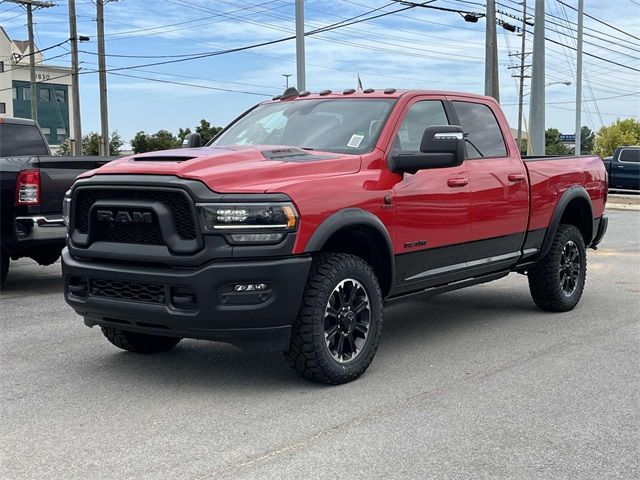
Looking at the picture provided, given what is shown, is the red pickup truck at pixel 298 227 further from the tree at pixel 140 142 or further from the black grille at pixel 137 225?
the tree at pixel 140 142

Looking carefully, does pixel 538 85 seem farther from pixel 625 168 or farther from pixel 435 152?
pixel 435 152

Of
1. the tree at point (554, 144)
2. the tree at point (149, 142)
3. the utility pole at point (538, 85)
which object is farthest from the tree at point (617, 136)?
the utility pole at point (538, 85)

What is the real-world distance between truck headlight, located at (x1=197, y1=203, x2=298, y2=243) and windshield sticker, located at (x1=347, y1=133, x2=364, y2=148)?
1256 millimetres

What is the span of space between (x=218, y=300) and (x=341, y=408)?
0.94 meters

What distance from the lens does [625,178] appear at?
30.9m

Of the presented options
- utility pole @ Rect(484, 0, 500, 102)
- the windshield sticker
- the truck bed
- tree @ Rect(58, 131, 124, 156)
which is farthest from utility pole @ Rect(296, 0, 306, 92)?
tree @ Rect(58, 131, 124, 156)

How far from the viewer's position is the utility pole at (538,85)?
71.6 feet

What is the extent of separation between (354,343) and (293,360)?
0.46 meters

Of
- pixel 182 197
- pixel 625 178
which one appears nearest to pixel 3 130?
pixel 182 197

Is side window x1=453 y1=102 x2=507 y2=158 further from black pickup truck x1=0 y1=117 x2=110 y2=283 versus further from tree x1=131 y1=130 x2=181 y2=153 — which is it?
tree x1=131 y1=130 x2=181 y2=153

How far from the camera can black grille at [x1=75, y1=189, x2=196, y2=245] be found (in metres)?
4.68

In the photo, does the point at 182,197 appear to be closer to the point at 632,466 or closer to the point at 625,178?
the point at 632,466

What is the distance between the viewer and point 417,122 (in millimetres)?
6188

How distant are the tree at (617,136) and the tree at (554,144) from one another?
15.0ft
